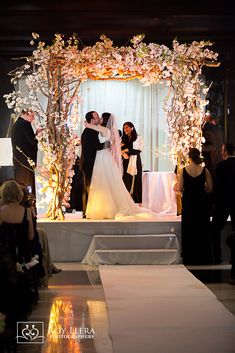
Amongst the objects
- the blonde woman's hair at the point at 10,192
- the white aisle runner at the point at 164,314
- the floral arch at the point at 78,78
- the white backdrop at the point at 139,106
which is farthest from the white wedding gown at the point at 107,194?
the white backdrop at the point at 139,106

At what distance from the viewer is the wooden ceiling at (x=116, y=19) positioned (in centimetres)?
1570

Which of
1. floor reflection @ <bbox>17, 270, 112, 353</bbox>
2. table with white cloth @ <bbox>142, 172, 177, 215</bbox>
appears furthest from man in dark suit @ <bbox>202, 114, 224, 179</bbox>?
floor reflection @ <bbox>17, 270, 112, 353</bbox>

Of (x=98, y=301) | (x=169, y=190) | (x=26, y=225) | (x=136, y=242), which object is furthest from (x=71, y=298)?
(x=169, y=190)

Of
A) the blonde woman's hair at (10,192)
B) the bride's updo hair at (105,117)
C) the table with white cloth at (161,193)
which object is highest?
the bride's updo hair at (105,117)

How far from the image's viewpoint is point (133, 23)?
15.8 metres

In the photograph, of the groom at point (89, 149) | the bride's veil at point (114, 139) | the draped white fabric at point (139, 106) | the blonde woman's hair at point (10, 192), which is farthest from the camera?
the draped white fabric at point (139, 106)

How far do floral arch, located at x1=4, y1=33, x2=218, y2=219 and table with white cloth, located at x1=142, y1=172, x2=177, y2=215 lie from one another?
1763 millimetres

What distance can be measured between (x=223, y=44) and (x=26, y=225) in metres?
9.61

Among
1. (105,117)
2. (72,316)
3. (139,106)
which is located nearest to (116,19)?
(139,106)

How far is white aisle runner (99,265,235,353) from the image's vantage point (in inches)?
231

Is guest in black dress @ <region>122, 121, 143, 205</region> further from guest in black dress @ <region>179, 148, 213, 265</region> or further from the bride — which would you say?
guest in black dress @ <region>179, 148, 213, 265</region>

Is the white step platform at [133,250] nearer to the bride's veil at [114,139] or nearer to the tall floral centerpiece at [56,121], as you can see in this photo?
the tall floral centerpiece at [56,121]

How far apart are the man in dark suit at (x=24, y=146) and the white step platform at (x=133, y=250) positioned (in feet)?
7.02

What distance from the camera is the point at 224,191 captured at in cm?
1129
